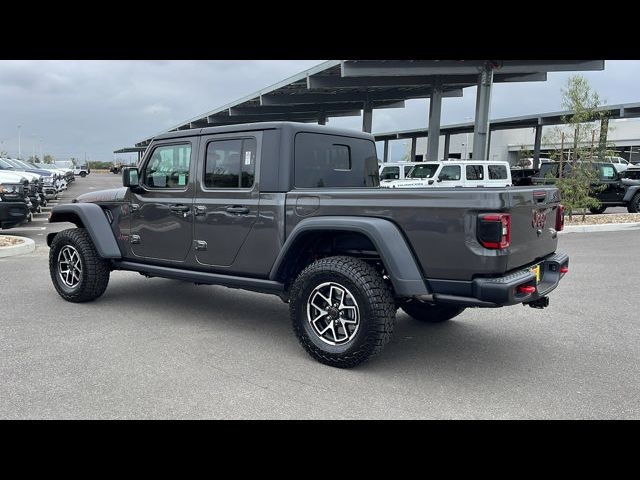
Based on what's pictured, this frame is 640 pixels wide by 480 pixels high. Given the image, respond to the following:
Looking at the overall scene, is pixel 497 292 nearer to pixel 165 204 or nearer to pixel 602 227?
pixel 165 204

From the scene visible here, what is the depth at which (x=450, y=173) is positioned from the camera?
53.2ft

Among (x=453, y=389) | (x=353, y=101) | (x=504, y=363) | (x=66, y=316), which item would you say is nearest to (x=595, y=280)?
(x=504, y=363)

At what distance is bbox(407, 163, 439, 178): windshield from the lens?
54.2 ft

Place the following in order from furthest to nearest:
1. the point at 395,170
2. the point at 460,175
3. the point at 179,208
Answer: the point at 395,170, the point at 460,175, the point at 179,208

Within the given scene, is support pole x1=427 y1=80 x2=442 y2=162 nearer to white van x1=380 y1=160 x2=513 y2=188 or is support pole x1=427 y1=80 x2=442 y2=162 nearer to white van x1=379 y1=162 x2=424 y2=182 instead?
white van x1=379 y1=162 x2=424 y2=182

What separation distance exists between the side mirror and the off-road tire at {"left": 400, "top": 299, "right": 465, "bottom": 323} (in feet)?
10.1

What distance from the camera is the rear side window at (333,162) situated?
15.5 ft

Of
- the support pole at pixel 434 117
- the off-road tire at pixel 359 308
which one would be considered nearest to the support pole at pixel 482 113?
the support pole at pixel 434 117

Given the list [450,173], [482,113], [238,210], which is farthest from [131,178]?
[482,113]

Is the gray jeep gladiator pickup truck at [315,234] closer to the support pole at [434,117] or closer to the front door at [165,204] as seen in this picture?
the front door at [165,204]

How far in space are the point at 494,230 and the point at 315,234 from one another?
1.43 meters

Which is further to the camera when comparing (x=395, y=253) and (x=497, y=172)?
(x=497, y=172)
